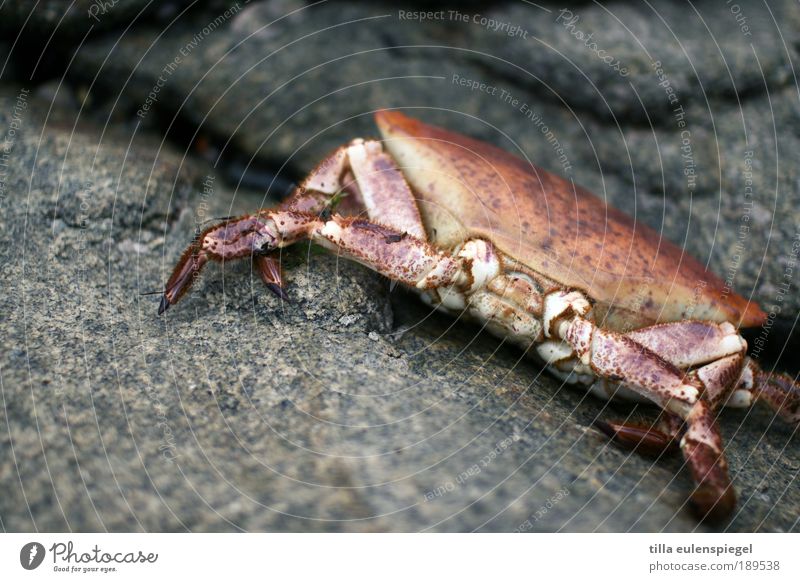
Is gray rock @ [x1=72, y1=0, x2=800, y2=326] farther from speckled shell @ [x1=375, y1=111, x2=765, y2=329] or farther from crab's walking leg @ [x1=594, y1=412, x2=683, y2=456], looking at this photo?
crab's walking leg @ [x1=594, y1=412, x2=683, y2=456]

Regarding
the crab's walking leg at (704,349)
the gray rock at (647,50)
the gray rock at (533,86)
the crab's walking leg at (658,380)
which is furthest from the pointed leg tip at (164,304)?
the gray rock at (647,50)

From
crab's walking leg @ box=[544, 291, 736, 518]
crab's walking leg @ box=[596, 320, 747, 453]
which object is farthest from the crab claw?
crab's walking leg @ box=[596, 320, 747, 453]

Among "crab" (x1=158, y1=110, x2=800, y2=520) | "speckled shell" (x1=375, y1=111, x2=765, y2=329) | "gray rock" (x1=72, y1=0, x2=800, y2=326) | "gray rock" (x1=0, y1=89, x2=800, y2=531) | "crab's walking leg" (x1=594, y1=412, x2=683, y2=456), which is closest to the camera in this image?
"gray rock" (x1=0, y1=89, x2=800, y2=531)

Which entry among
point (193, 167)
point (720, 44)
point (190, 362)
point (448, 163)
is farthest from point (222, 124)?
point (720, 44)

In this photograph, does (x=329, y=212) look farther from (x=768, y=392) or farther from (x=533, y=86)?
(x=533, y=86)

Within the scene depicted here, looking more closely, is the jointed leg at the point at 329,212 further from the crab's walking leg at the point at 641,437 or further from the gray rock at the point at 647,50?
the gray rock at the point at 647,50

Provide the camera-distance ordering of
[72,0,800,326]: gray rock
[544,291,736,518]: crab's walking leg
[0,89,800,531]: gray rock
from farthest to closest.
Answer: [72,0,800,326]: gray rock, [544,291,736,518]: crab's walking leg, [0,89,800,531]: gray rock

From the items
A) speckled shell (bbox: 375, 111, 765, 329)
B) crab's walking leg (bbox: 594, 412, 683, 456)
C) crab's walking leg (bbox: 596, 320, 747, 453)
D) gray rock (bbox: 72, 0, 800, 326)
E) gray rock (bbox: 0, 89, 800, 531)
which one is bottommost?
gray rock (bbox: 0, 89, 800, 531)

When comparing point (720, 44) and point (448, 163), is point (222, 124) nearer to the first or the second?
point (448, 163)
